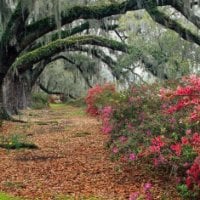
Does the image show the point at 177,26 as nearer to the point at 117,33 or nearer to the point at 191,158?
the point at 191,158

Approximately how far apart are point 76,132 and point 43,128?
1933 millimetres

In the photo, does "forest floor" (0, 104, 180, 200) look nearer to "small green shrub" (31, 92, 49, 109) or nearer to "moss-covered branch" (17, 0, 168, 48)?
"moss-covered branch" (17, 0, 168, 48)

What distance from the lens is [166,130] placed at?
25.5 ft

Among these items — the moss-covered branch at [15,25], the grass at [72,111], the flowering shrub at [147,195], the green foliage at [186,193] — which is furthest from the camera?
the grass at [72,111]

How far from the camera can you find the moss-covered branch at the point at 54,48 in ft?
65.3

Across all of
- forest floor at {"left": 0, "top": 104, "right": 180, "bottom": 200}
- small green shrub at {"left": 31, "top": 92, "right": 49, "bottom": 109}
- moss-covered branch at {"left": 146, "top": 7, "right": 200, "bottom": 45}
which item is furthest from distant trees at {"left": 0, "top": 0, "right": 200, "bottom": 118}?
small green shrub at {"left": 31, "top": 92, "right": 49, "bottom": 109}

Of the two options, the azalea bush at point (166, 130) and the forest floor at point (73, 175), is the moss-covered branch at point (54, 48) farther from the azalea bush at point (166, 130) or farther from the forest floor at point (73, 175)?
the azalea bush at point (166, 130)

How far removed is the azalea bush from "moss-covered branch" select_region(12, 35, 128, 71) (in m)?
9.34

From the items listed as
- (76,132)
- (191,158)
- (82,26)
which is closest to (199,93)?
(191,158)

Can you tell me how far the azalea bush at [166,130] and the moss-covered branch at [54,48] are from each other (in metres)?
9.34

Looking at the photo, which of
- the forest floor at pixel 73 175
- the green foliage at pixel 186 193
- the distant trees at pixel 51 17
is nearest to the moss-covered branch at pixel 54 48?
the distant trees at pixel 51 17

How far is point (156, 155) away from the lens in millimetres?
7758

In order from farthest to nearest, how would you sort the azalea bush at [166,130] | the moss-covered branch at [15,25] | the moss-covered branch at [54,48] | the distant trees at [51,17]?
the moss-covered branch at [54,48]
the moss-covered branch at [15,25]
the distant trees at [51,17]
the azalea bush at [166,130]

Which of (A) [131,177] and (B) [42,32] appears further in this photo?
(B) [42,32]
